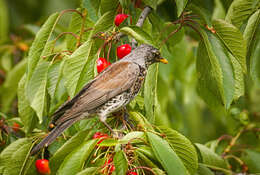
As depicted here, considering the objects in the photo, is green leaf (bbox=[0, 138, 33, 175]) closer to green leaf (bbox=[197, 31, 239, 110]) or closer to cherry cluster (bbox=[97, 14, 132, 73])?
cherry cluster (bbox=[97, 14, 132, 73])

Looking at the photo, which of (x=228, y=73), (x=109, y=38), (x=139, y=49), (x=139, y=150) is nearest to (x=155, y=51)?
(x=139, y=49)

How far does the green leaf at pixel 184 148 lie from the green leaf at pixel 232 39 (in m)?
0.70

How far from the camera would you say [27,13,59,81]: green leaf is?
115 inches

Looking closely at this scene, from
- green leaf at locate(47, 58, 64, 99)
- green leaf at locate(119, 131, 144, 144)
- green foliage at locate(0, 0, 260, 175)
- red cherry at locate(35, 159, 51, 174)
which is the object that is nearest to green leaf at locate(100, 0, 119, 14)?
green foliage at locate(0, 0, 260, 175)

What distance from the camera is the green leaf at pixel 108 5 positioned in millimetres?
2898

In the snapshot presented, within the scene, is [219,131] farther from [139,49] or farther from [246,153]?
[139,49]

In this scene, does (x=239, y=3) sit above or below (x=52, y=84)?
above

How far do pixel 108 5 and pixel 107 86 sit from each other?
67cm

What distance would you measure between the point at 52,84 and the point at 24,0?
5.43 metres

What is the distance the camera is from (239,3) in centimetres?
286

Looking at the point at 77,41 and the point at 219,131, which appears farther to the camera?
the point at 219,131

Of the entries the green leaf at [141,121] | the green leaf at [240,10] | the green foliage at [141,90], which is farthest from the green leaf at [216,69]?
the green leaf at [141,121]

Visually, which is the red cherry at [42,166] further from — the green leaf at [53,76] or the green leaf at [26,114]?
the green leaf at [53,76]

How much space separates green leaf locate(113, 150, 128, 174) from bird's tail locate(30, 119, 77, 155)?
0.70m
